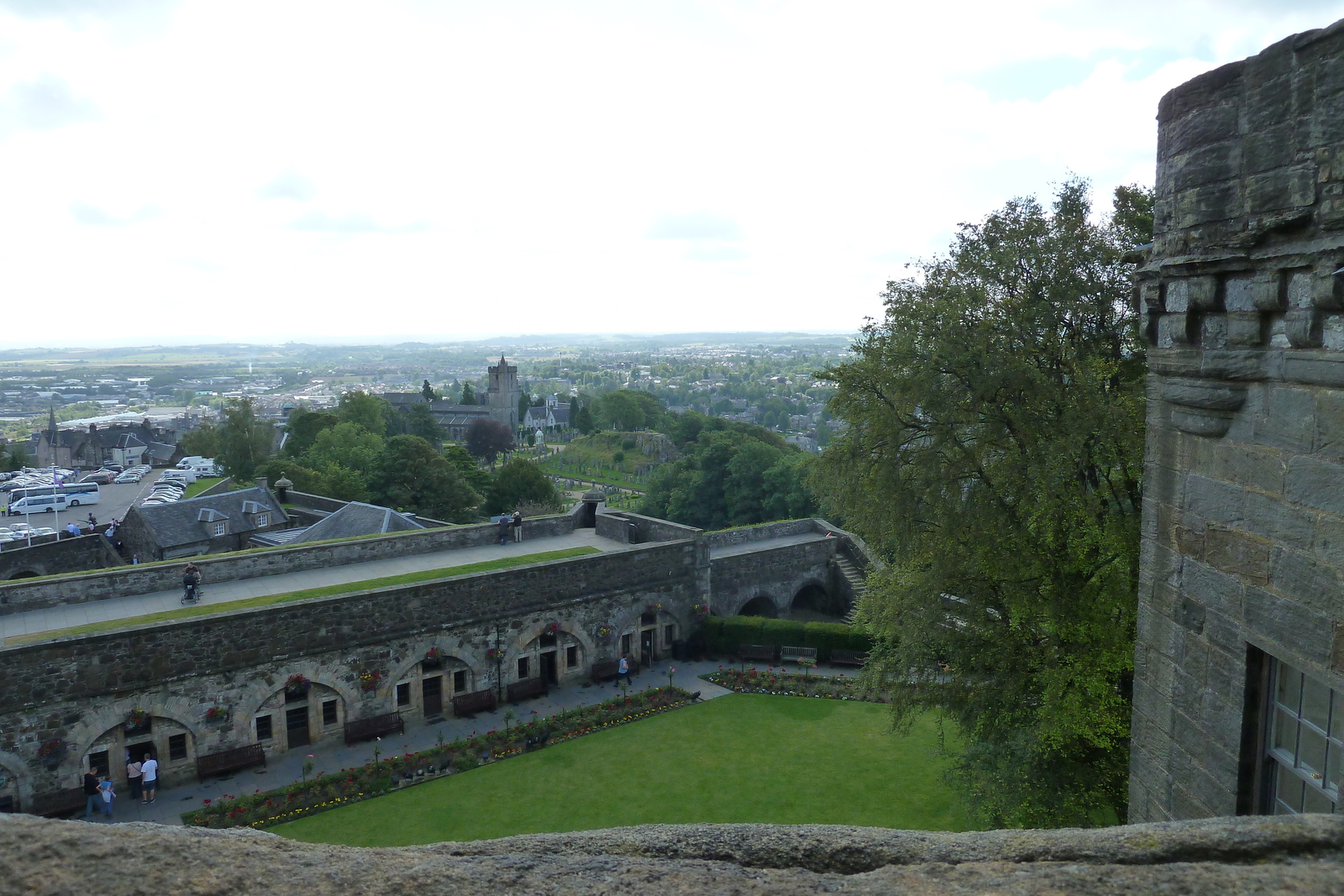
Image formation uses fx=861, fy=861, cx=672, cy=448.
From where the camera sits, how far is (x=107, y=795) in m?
16.6

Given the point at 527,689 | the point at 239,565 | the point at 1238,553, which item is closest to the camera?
the point at 1238,553

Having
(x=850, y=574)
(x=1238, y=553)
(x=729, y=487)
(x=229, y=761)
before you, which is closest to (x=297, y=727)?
(x=229, y=761)

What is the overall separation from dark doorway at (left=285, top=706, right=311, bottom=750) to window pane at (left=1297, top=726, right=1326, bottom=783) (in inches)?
761

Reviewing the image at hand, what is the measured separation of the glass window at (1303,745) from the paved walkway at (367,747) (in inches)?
648

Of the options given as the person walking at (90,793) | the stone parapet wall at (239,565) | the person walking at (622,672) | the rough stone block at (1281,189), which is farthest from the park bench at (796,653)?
the rough stone block at (1281,189)

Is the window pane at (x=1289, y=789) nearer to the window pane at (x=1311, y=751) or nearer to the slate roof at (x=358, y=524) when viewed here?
the window pane at (x=1311, y=751)

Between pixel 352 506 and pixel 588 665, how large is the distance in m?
12.1

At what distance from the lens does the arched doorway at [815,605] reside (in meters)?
30.2

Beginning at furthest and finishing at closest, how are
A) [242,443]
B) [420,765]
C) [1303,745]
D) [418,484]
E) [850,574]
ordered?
[242,443] < [418,484] < [850,574] < [420,765] < [1303,745]

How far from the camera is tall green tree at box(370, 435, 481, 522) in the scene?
42.6m

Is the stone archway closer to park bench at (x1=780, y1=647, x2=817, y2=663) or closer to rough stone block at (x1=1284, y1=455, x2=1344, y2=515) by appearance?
park bench at (x1=780, y1=647, x2=817, y2=663)

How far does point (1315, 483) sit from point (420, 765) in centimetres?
1802

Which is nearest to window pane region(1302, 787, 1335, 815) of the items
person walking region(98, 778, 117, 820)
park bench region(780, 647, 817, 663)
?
person walking region(98, 778, 117, 820)

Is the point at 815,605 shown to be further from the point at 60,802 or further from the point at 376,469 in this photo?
the point at 376,469
